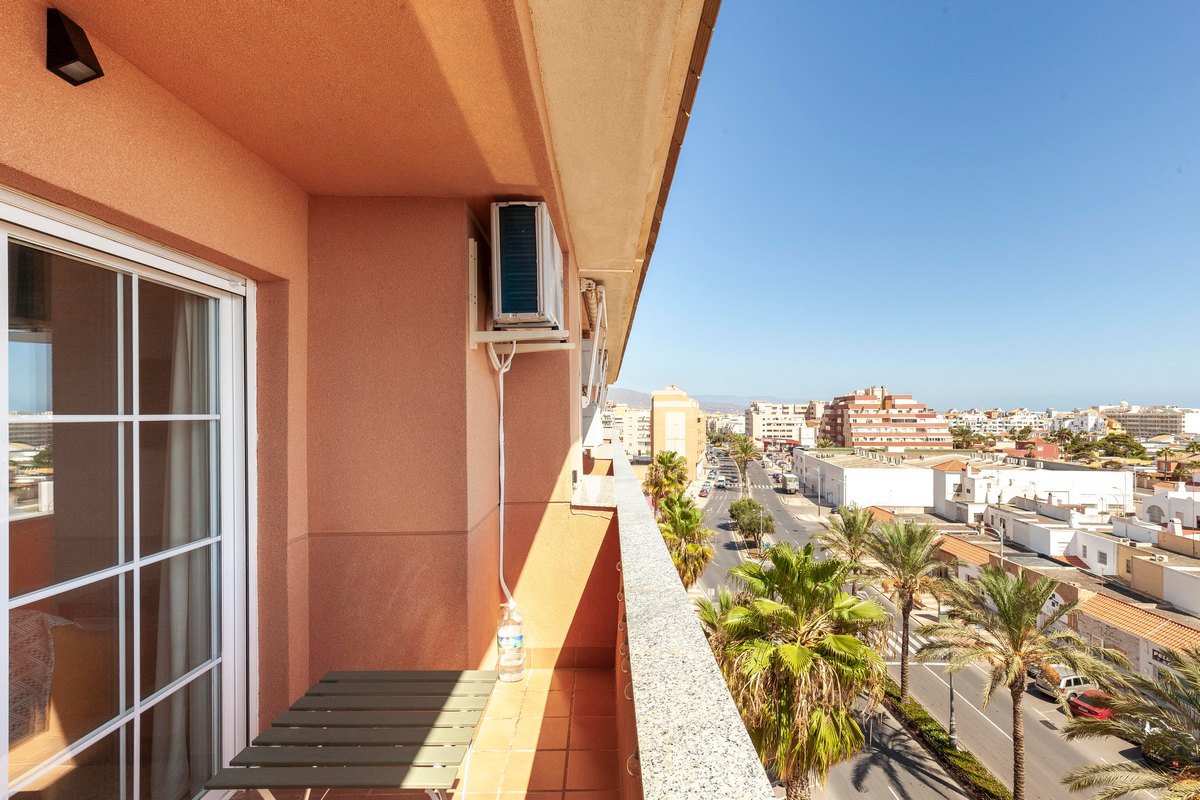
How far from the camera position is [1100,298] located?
329ft

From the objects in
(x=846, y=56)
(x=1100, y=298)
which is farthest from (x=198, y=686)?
(x=1100, y=298)

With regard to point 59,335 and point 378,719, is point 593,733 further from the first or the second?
point 59,335

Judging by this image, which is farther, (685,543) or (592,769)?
(685,543)

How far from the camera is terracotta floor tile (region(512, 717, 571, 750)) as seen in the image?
236 centimetres

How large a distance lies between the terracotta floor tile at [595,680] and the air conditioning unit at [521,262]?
1862 millimetres

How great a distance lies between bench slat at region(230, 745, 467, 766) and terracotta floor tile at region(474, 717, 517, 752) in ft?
2.70

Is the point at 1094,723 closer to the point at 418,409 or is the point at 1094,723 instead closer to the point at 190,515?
the point at 418,409

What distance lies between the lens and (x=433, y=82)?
150cm

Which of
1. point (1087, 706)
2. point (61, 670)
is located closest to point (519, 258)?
point (61, 670)

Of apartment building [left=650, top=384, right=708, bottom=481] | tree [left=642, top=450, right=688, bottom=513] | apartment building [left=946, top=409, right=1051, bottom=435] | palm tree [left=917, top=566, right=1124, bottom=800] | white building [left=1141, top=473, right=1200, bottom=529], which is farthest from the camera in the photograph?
apartment building [left=946, top=409, right=1051, bottom=435]

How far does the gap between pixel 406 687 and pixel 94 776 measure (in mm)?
795

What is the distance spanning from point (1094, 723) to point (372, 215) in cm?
1214

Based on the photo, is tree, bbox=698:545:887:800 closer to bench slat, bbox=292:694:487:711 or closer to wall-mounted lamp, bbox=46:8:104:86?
bench slat, bbox=292:694:487:711

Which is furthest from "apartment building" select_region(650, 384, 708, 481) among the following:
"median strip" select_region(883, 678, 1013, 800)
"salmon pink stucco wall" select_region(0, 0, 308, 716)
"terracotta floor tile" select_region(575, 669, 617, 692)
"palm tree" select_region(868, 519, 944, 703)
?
"salmon pink stucco wall" select_region(0, 0, 308, 716)
